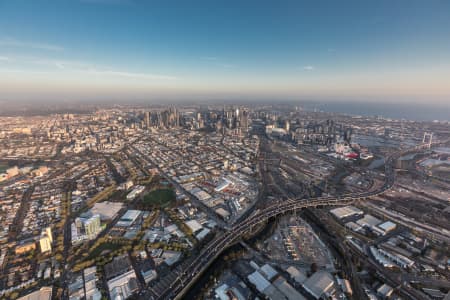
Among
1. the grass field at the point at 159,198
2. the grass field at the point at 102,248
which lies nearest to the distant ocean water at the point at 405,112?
the grass field at the point at 159,198

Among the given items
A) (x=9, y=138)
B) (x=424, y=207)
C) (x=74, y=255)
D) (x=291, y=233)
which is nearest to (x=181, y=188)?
(x=74, y=255)

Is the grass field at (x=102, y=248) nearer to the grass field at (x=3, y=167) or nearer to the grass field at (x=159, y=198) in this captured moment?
the grass field at (x=159, y=198)

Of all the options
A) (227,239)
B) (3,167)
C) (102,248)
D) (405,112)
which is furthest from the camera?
(405,112)

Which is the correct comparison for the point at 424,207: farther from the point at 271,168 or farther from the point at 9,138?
the point at 9,138

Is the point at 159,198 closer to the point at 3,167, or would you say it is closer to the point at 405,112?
the point at 3,167

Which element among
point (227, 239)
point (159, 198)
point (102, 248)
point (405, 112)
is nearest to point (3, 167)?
point (159, 198)
